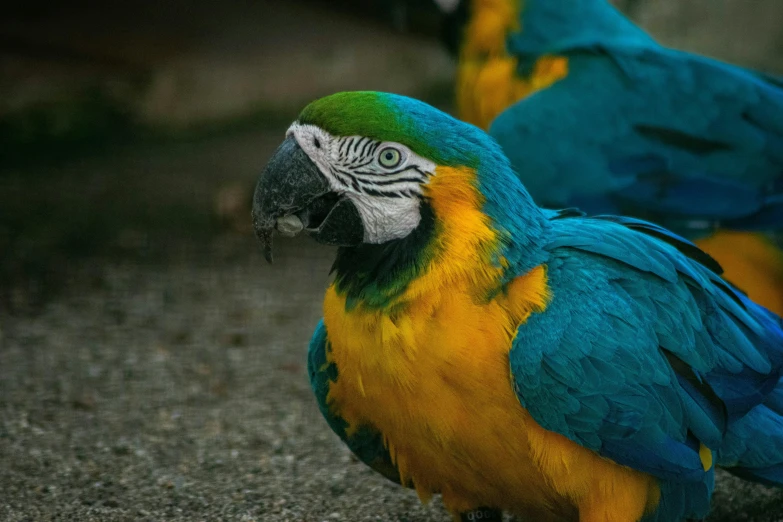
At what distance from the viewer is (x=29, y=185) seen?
5.07m

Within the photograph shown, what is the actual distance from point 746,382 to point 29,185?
4.20 m

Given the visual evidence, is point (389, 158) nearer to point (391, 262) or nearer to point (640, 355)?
point (391, 262)

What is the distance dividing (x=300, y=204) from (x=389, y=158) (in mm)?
192

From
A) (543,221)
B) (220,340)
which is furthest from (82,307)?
(543,221)

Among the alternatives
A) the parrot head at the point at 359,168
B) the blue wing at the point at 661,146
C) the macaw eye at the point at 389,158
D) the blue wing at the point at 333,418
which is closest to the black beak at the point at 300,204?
the parrot head at the point at 359,168

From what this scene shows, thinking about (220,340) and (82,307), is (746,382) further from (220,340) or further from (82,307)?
(82,307)

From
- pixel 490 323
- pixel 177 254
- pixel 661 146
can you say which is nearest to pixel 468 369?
pixel 490 323

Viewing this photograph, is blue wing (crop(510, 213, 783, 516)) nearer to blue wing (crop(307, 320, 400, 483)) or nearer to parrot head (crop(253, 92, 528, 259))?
parrot head (crop(253, 92, 528, 259))

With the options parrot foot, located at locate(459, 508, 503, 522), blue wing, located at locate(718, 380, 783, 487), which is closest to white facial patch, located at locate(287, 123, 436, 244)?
parrot foot, located at locate(459, 508, 503, 522)

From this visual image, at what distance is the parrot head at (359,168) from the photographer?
1.76 metres

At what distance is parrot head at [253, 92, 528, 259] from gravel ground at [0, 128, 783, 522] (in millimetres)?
901

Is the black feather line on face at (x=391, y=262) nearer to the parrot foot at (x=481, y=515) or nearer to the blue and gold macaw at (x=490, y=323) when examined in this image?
the blue and gold macaw at (x=490, y=323)

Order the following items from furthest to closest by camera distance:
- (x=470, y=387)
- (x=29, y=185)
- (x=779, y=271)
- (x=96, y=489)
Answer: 1. (x=29, y=185)
2. (x=779, y=271)
3. (x=96, y=489)
4. (x=470, y=387)

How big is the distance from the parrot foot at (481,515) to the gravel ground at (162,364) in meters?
0.30
